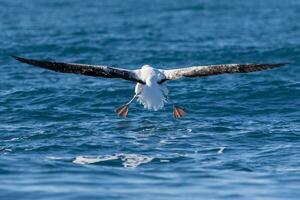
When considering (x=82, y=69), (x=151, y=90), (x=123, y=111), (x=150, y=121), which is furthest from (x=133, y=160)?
(x=150, y=121)

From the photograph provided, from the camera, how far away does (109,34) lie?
39.8 metres

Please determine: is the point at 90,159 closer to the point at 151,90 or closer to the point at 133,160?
the point at 133,160

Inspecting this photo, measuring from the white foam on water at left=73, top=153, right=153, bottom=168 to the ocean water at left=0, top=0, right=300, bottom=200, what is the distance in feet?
0.08

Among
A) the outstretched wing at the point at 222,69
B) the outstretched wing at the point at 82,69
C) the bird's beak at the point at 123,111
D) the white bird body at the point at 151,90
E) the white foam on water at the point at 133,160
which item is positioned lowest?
the white foam on water at the point at 133,160

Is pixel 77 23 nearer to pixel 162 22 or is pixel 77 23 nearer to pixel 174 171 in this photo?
pixel 162 22

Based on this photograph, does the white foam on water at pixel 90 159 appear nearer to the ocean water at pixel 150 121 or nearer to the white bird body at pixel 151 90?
the ocean water at pixel 150 121

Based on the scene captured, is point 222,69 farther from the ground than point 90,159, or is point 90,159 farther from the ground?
point 222,69

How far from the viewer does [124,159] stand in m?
17.2

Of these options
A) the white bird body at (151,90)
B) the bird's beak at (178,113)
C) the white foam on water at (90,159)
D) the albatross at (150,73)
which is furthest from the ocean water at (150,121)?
the albatross at (150,73)

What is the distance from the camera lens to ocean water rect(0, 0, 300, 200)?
15.2 metres

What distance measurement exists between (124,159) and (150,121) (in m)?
4.15

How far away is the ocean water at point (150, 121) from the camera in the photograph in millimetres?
15156

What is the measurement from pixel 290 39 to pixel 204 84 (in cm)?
1090

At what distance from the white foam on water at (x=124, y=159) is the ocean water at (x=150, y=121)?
2cm
